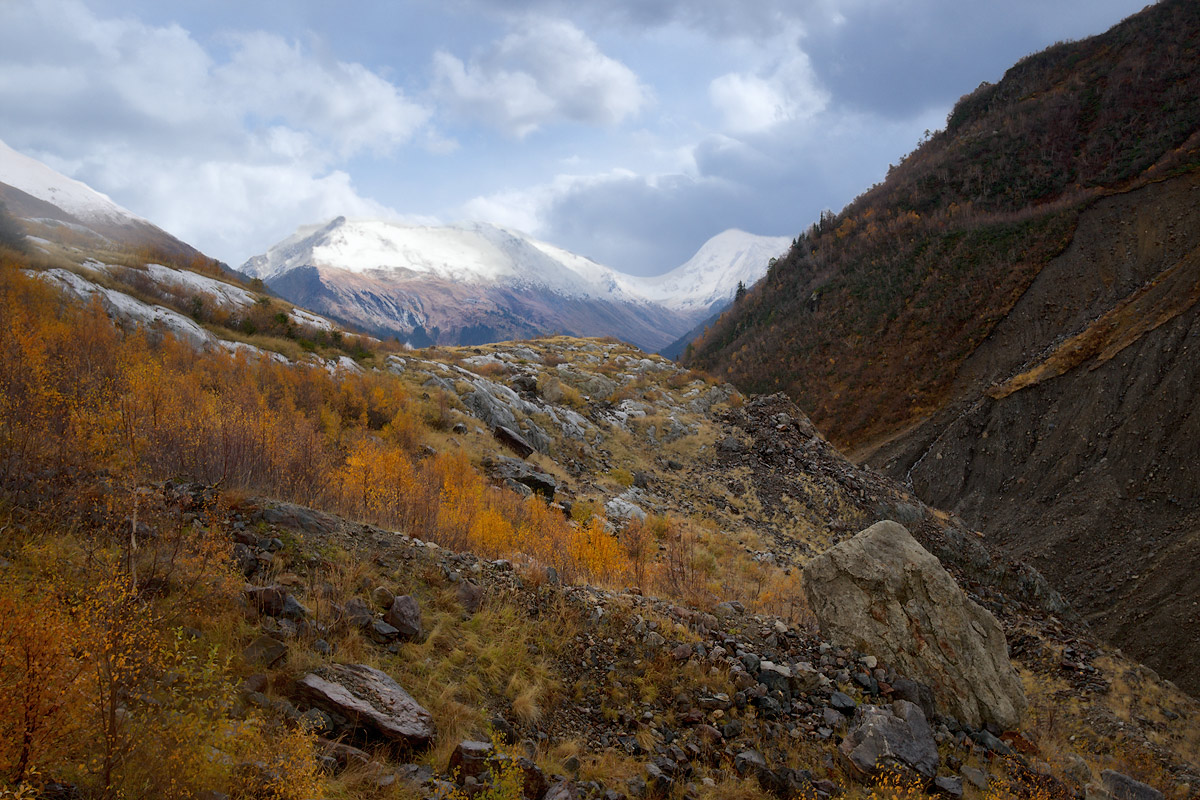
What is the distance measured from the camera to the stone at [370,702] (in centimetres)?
396

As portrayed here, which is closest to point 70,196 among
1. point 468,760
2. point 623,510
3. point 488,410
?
point 488,410

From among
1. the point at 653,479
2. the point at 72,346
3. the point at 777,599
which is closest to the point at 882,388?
the point at 653,479

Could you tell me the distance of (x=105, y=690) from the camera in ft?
10.5

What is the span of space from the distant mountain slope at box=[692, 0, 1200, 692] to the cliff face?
0.31ft

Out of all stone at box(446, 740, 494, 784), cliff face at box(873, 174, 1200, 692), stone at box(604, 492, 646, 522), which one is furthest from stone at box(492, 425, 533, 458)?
cliff face at box(873, 174, 1200, 692)

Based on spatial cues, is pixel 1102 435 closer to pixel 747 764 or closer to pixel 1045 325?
pixel 1045 325

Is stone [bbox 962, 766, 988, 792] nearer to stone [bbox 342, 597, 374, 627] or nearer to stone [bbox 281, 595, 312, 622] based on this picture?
stone [bbox 342, 597, 374, 627]

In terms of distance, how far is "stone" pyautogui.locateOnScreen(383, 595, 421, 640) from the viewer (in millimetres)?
5152

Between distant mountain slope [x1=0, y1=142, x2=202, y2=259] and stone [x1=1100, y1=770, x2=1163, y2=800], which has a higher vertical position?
distant mountain slope [x1=0, y1=142, x2=202, y2=259]

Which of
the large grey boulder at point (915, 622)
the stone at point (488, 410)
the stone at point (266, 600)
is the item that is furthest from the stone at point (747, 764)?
the stone at point (488, 410)

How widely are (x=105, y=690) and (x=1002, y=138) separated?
77.9 meters

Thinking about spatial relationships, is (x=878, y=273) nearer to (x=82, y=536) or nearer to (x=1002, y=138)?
(x=1002, y=138)

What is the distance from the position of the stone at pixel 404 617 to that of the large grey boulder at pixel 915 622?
18.0 feet

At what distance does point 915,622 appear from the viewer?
23.8 feet
